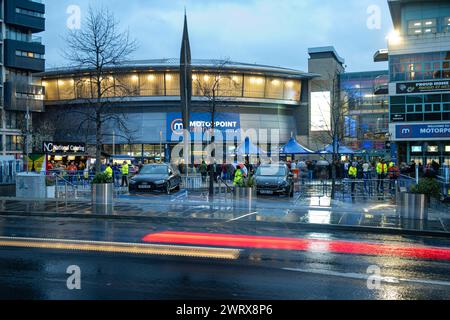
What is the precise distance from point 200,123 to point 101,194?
3796cm

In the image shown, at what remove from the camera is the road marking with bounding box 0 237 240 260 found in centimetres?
828

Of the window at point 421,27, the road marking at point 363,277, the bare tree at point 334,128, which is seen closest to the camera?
the road marking at point 363,277

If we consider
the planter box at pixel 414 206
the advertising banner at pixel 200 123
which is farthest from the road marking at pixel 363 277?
the advertising banner at pixel 200 123

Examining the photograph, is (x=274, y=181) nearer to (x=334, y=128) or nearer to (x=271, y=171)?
(x=271, y=171)

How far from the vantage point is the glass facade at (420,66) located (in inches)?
1446

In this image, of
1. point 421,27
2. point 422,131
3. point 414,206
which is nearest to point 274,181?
point 414,206

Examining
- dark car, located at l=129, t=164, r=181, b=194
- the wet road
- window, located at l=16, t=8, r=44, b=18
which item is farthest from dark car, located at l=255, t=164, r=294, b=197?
window, located at l=16, t=8, r=44, b=18

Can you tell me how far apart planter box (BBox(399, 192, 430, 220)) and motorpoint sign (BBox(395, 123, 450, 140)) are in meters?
26.4

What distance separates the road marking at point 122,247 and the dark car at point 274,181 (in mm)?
11102

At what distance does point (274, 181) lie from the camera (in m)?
19.8

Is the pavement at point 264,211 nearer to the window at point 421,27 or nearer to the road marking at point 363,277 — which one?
the road marking at point 363,277

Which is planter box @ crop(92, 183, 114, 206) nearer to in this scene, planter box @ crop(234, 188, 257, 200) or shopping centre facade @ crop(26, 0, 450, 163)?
planter box @ crop(234, 188, 257, 200)

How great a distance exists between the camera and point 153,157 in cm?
5503
